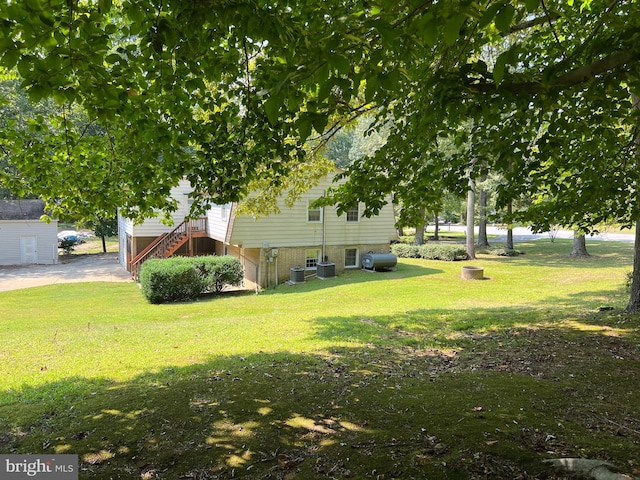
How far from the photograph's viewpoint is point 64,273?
78.3ft

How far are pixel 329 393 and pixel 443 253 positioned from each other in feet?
68.3

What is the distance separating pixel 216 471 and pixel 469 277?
16.4m

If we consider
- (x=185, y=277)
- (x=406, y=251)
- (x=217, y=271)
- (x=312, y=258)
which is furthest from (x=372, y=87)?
(x=406, y=251)

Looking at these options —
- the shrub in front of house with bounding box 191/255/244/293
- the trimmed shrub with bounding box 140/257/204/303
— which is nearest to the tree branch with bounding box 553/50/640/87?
the trimmed shrub with bounding box 140/257/204/303

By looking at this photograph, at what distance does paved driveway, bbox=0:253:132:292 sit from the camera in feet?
68.3

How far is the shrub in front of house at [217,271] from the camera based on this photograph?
16734 mm

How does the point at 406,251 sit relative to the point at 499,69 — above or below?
below

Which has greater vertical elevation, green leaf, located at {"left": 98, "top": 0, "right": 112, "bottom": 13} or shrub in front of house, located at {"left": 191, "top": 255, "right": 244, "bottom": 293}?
green leaf, located at {"left": 98, "top": 0, "right": 112, "bottom": 13}

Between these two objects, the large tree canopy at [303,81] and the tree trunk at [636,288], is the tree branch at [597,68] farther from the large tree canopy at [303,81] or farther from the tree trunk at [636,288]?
the tree trunk at [636,288]

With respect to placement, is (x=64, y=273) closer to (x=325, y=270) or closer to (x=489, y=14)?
(x=325, y=270)

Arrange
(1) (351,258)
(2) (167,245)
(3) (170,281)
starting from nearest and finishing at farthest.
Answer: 1. (3) (170,281)
2. (2) (167,245)
3. (1) (351,258)

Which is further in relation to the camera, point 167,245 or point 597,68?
point 167,245

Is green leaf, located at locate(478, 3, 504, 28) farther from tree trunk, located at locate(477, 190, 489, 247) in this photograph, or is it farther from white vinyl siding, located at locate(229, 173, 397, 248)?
tree trunk, located at locate(477, 190, 489, 247)

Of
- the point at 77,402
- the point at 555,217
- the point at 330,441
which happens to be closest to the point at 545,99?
the point at 330,441
